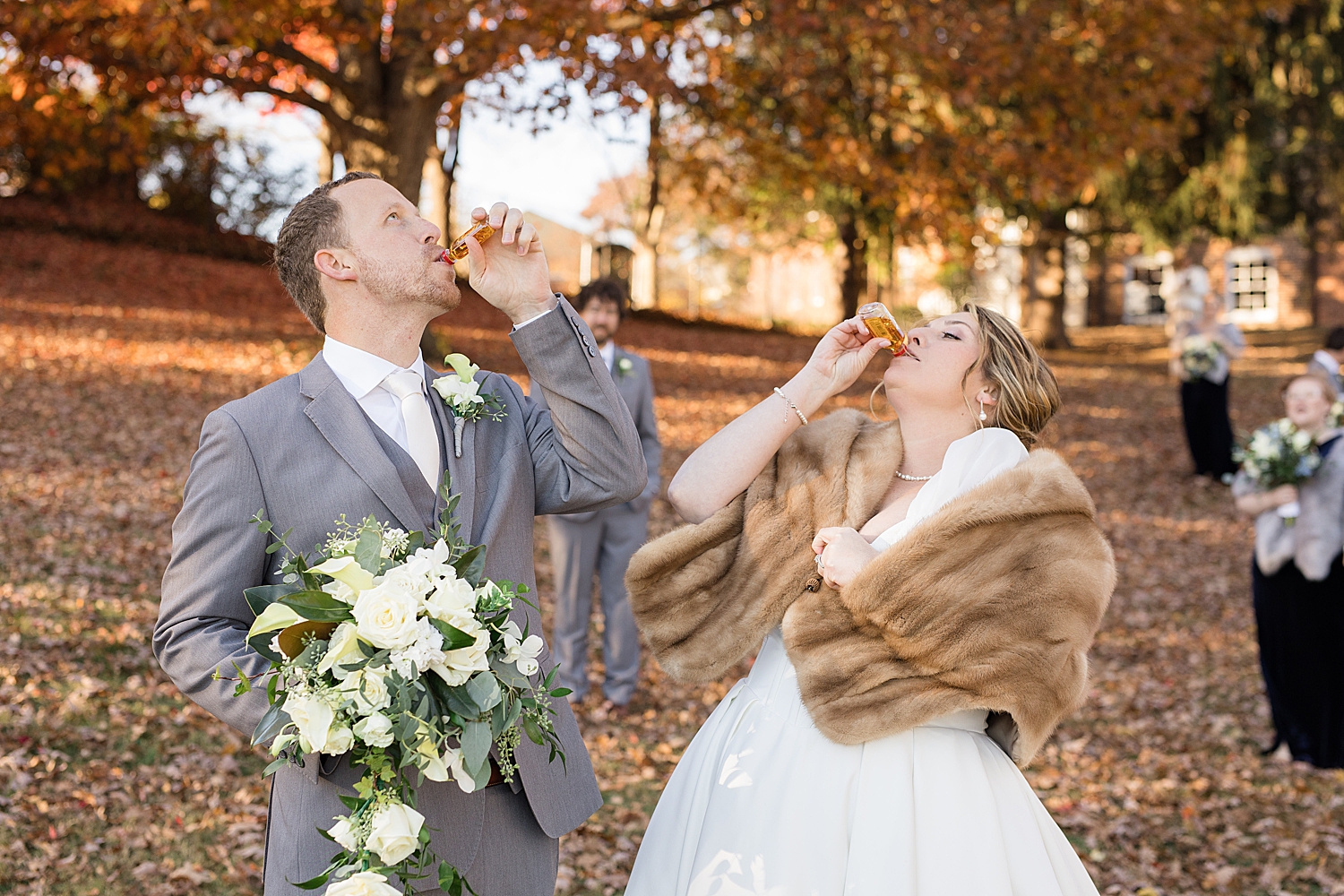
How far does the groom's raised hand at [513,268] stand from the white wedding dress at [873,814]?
115cm

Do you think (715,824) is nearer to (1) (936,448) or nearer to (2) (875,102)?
(1) (936,448)

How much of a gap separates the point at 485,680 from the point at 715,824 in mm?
1141

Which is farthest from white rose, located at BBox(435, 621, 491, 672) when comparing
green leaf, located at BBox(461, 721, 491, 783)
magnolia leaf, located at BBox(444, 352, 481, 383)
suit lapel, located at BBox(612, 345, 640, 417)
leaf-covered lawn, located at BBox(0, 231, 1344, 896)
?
suit lapel, located at BBox(612, 345, 640, 417)

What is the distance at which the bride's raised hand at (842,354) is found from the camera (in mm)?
3332

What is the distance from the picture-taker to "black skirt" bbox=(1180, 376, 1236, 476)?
46.2 ft

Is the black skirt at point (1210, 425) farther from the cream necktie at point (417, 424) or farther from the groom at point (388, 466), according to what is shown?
the cream necktie at point (417, 424)

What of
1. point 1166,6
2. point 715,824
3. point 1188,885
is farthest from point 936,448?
point 1166,6

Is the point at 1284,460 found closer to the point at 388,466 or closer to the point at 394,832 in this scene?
the point at 388,466

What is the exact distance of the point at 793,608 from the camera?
3127 millimetres

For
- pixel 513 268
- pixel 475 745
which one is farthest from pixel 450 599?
pixel 513 268

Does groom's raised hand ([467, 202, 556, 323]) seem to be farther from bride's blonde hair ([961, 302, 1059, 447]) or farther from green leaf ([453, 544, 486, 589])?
bride's blonde hair ([961, 302, 1059, 447])

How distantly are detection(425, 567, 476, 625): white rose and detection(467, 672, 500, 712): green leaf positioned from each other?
14cm

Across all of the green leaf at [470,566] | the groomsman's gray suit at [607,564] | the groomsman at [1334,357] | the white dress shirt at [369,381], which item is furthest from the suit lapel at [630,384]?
the groomsman at [1334,357]

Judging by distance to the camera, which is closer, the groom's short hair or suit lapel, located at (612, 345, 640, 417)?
the groom's short hair
